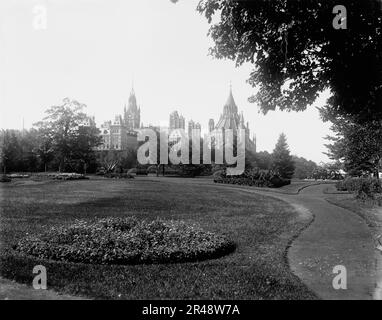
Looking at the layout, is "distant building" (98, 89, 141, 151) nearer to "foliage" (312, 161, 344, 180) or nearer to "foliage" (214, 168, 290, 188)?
"foliage" (312, 161, 344, 180)

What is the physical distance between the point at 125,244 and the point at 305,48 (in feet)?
24.5

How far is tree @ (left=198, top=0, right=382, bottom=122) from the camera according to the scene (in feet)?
31.9

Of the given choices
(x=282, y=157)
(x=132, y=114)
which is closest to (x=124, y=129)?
(x=132, y=114)

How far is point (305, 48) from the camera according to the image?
1120 cm

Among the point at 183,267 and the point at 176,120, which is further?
the point at 176,120

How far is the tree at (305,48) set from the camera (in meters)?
9.71

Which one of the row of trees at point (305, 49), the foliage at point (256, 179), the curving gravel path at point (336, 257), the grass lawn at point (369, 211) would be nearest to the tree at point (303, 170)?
the foliage at point (256, 179)

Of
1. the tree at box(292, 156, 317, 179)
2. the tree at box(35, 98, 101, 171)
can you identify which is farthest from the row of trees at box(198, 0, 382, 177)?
the tree at box(292, 156, 317, 179)

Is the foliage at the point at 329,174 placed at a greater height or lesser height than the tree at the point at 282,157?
lesser

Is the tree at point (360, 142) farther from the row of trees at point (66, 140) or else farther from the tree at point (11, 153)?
the tree at point (11, 153)

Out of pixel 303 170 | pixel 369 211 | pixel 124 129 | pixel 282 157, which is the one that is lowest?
pixel 303 170

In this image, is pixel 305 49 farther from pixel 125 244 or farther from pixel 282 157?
pixel 282 157

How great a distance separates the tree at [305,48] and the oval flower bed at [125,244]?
492 cm

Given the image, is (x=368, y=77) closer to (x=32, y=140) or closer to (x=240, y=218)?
(x=240, y=218)
